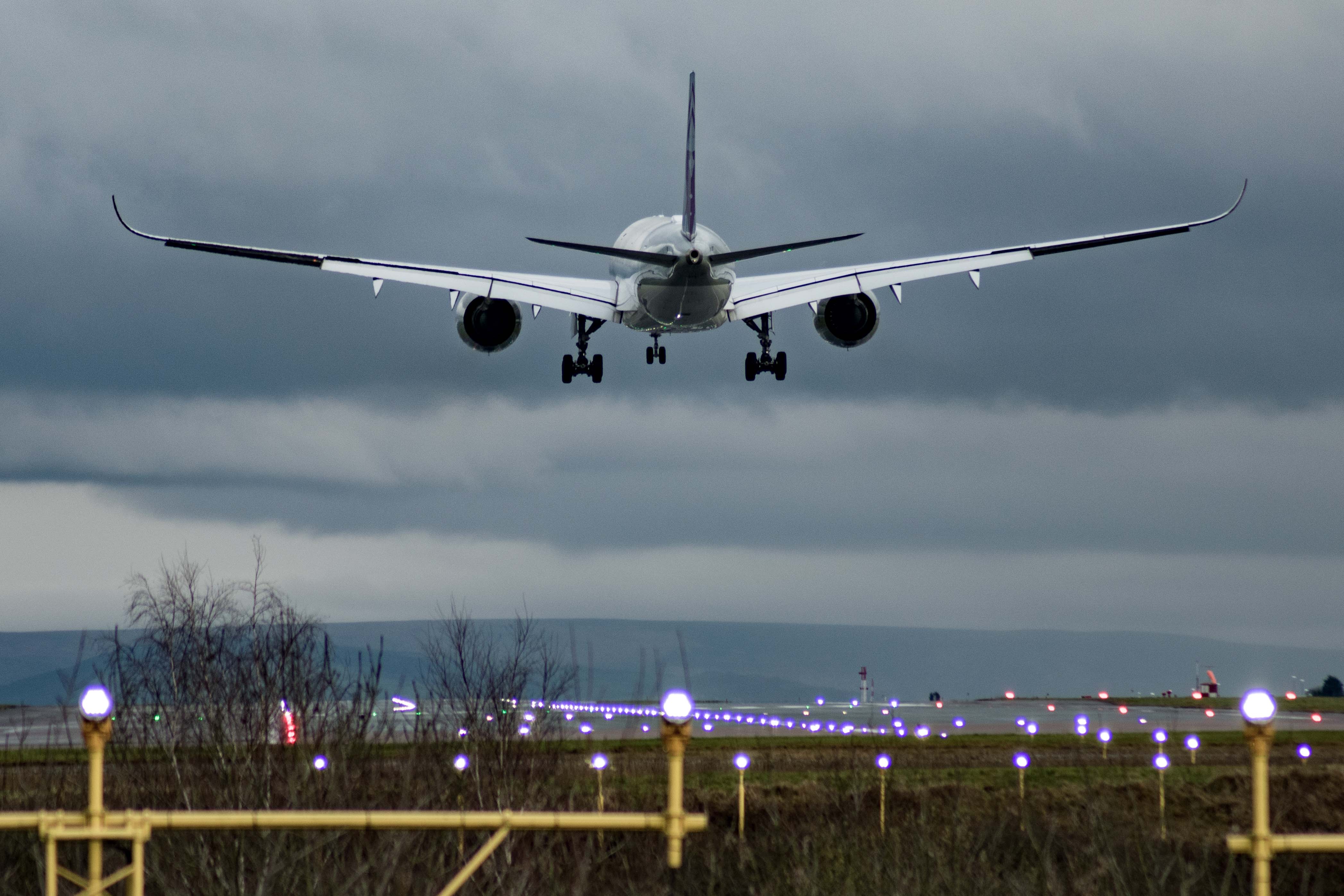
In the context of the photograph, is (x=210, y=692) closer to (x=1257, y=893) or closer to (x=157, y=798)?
(x=157, y=798)

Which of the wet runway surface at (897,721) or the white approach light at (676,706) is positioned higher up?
the white approach light at (676,706)

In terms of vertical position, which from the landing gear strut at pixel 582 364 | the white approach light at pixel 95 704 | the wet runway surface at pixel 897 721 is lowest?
the wet runway surface at pixel 897 721

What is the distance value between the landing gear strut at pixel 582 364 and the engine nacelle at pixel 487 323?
2.70 m

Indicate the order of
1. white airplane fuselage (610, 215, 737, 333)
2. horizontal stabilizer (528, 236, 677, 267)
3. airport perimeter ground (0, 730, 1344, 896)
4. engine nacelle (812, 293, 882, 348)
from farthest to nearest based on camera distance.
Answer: engine nacelle (812, 293, 882, 348) → white airplane fuselage (610, 215, 737, 333) → horizontal stabilizer (528, 236, 677, 267) → airport perimeter ground (0, 730, 1344, 896)

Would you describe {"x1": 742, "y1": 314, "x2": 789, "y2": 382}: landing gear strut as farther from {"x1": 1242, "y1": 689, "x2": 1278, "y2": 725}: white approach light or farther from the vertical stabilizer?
{"x1": 1242, "y1": 689, "x2": 1278, "y2": 725}: white approach light

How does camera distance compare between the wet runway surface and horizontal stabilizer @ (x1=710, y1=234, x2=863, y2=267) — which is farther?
the wet runway surface

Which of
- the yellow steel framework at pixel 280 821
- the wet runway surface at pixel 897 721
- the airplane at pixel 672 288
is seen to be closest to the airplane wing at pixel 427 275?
the airplane at pixel 672 288

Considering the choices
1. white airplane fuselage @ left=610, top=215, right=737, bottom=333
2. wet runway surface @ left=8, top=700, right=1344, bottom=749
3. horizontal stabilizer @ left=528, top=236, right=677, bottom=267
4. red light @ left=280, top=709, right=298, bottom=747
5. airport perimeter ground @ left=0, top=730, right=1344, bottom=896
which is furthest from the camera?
wet runway surface @ left=8, top=700, right=1344, bottom=749

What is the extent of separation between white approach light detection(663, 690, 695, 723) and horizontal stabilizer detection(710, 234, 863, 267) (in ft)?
78.7

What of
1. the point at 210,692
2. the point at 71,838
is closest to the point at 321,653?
the point at 210,692

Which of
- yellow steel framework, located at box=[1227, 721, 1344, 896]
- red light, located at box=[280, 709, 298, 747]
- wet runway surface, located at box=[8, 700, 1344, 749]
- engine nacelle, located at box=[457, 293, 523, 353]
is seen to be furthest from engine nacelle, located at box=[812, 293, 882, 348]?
yellow steel framework, located at box=[1227, 721, 1344, 896]

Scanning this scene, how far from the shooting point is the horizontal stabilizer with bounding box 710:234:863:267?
34.8 meters

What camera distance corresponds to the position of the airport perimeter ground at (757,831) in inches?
763

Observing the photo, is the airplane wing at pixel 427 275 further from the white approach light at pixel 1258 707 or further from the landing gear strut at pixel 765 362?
the white approach light at pixel 1258 707
